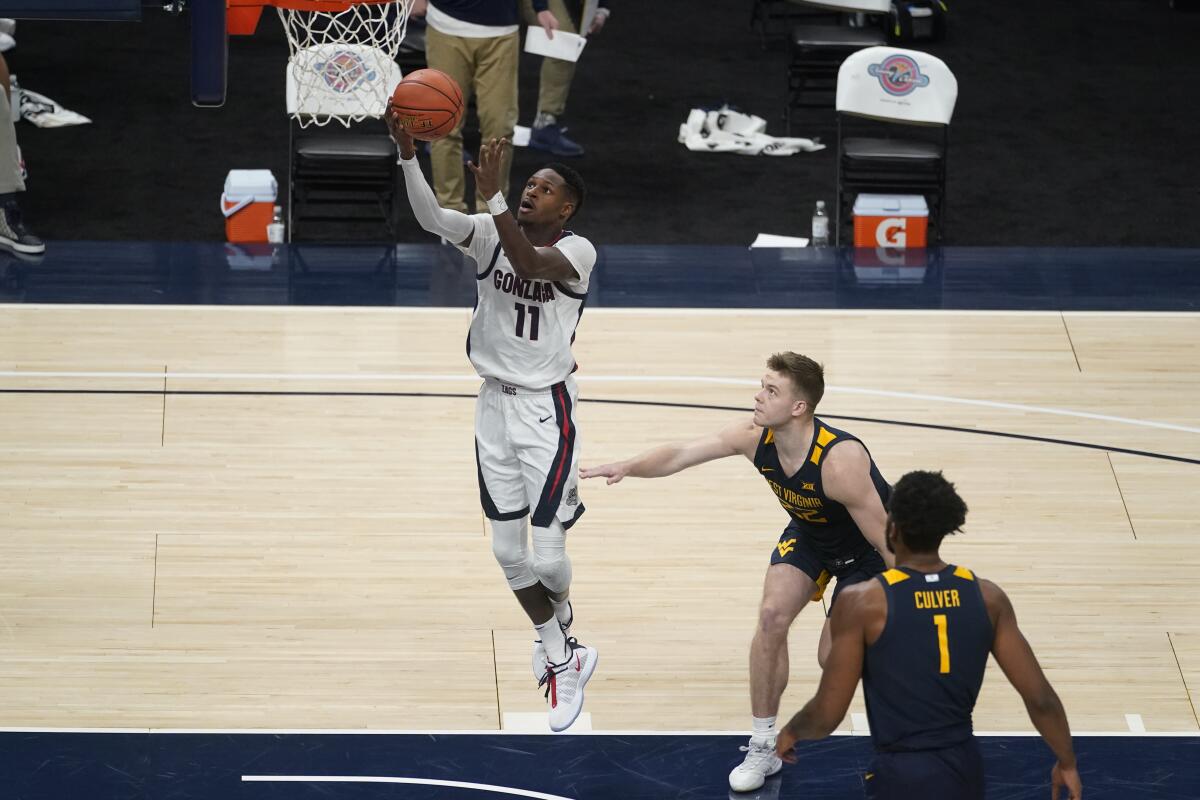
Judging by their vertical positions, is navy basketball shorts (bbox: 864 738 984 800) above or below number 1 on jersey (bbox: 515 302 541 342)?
below

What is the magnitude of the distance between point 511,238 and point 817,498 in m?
1.42

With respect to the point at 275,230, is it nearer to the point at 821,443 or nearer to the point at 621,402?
the point at 621,402

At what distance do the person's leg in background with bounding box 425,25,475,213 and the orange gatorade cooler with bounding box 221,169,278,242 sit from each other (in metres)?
1.11

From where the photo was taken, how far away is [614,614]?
296 inches

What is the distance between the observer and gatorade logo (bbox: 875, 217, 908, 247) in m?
11.7

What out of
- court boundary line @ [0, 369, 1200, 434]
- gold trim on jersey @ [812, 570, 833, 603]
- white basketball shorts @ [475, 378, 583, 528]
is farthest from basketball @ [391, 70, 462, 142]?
court boundary line @ [0, 369, 1200, 434]

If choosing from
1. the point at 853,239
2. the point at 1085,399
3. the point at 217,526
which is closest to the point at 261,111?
the point at 853,239

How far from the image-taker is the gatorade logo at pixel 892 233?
11.7m

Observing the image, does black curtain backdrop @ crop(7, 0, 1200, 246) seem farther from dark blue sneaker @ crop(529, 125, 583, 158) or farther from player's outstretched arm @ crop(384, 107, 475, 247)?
player's outstretched arm @ crop(384, 107, 475, 247)

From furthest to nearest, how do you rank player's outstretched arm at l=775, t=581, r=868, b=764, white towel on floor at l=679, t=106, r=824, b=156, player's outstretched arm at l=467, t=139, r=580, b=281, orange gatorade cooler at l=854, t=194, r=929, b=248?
white towel on floor at l=679, t=106, r=824, b=156 → orange gatorade cooler at l=854, t=194, r=929, b=248 → player's outstretched arm at l=467, t=139, r=580, b=281 → player's outstretched arm at l=775, t=581, r=868, b=764

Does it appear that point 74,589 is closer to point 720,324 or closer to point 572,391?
point 572,391

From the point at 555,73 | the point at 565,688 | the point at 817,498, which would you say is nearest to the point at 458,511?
the point at 565,688

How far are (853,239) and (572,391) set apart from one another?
579 cm

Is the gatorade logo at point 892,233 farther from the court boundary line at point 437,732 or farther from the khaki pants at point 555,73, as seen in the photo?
the court boundary line at point 437,732
